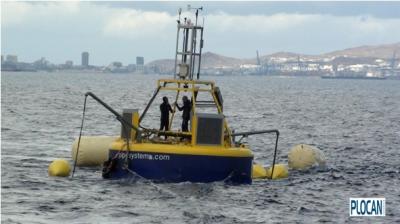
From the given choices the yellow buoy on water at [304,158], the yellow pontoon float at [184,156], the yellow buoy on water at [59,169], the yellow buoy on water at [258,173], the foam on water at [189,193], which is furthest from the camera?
the yellow buoy on water at [304,158]

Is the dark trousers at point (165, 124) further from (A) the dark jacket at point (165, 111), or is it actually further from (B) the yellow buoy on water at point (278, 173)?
(B) the yellow buoy on water at point (278, 173)

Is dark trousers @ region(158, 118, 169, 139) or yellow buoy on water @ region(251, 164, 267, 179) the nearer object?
dark trousers @ region(158, 118, 169, 139)

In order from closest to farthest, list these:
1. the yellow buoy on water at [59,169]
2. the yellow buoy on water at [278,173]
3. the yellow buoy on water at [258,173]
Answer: the yellow buoy on water at [59,169], the yellow buoy on water at [258,173], the yellow buoy on water at [278,173]

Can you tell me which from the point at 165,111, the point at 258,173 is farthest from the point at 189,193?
the point at 258,173

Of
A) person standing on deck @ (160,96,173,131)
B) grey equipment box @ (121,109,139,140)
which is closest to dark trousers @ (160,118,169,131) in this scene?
person standing on deck @ (160,96,173,131)

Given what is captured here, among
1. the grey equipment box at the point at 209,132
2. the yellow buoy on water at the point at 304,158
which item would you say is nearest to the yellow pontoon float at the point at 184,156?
the grey equipment box at the point at 209,132

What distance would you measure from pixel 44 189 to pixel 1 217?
4519mm

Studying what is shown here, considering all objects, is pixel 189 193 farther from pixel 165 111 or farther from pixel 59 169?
pixel 59 169

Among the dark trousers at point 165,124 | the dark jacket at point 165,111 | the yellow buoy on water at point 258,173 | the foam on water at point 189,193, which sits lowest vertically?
the foam on water at point 189,193

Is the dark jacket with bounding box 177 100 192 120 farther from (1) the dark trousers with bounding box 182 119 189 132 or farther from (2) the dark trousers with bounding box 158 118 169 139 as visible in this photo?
(2) the dark trousers with bounding box 158 118 169 139

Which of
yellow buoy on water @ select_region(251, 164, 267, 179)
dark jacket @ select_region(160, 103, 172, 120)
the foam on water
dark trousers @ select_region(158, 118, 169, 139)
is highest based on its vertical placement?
dark jacket @ select_region(160, 103, 172, 120)

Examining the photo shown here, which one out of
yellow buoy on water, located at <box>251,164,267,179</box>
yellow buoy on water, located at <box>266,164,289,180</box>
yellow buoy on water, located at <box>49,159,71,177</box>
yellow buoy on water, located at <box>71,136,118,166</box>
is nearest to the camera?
yellow buoy on water, located at <box>49,159,71,177</box>

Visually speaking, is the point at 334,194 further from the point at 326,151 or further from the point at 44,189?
the point at 326,151

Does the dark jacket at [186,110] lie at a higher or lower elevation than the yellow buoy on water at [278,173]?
higher
